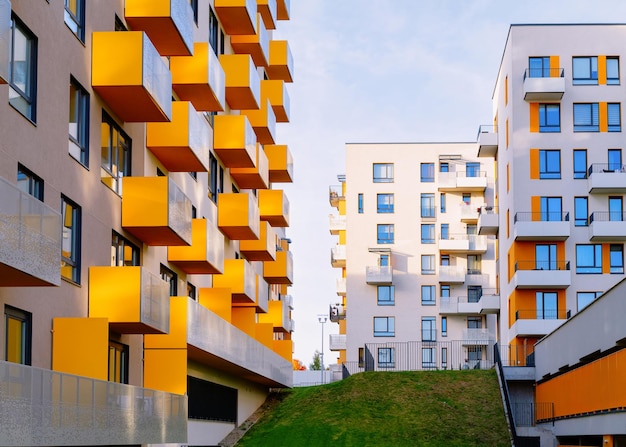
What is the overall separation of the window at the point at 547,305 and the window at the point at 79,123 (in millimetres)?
36796

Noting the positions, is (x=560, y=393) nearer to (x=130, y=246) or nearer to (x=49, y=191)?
(x=130, y=246)

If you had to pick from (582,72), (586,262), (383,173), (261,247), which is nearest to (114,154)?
(261,247)

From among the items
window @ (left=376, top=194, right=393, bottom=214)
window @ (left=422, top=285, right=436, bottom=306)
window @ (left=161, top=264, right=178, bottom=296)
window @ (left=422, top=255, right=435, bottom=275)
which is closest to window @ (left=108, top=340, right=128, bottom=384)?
window @ (left=161, top=264, right=178, bottom=296)

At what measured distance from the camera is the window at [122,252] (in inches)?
1112

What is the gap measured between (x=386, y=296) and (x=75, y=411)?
61975mm

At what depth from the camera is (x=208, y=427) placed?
41125mm

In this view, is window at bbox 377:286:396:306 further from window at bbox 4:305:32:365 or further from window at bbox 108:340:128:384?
window at bbox 4:305:32:365

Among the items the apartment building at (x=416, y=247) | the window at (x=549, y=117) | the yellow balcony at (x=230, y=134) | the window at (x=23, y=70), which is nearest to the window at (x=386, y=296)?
the apartment building at (x=416, y=247)

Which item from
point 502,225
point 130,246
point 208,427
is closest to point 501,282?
point 502,225

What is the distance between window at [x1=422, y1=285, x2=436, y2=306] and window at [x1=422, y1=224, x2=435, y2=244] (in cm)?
351

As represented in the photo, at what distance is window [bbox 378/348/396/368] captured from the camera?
79188 mm

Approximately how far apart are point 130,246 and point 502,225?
1470 inches

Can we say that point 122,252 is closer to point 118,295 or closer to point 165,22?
point 118,295

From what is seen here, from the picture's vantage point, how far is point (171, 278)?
35.4 metres
